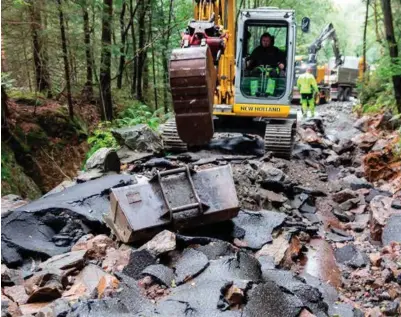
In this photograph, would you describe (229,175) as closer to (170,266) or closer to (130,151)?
(170,266)

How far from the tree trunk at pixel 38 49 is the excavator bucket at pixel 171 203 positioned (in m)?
6.06

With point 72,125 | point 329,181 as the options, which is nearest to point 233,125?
point 329,181

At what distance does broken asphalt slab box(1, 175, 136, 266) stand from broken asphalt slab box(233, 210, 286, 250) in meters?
1.84

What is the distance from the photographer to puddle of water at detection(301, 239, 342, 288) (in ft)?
19.1

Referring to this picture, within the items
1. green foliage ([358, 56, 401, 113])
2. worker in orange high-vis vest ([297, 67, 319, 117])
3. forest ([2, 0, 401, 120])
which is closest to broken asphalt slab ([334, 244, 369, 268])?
forest ([2, 0, 401, 120])

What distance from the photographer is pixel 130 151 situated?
9.59 m

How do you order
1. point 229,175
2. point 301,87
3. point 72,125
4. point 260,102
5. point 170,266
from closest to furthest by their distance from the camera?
point 170,266
point 229,175
point 260,102
point 72,125
point 301,87

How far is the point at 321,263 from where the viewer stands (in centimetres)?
614

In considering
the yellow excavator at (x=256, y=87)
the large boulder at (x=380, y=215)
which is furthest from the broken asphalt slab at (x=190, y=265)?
the yellow excavator at (x=256, y=87)

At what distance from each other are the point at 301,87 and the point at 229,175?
12189 millimetres

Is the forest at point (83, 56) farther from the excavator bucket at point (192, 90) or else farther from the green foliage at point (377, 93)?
the excavator bucket at point (192, 90)

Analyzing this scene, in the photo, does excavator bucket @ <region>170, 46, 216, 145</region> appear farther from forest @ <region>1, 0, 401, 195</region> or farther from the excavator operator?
the excavator operator

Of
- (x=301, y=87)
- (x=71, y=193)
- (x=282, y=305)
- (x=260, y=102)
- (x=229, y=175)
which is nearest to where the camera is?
(x=282, y=305)

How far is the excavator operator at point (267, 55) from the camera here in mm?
10438
